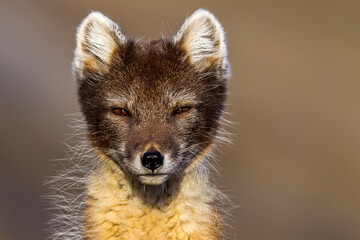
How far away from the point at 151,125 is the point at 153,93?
0.77 feet

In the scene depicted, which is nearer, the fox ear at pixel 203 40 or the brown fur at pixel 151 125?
the brown fur at pixel 151 125

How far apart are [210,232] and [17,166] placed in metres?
5.73

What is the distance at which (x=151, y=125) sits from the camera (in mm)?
5672

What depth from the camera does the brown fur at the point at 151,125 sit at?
5723mm

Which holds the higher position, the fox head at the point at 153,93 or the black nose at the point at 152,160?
the fox head at the point at 153,93

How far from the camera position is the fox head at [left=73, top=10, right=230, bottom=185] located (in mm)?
5637

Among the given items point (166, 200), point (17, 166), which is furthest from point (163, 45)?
point (17, 166)

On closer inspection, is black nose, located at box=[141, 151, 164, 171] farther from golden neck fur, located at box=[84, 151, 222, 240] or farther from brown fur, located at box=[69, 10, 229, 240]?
golden neck fur, located at box=[84, 151, 222, 240]

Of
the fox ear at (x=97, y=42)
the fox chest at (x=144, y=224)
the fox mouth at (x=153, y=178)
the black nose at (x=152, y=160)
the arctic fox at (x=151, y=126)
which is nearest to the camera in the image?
the black nose at (x=152, y=160)

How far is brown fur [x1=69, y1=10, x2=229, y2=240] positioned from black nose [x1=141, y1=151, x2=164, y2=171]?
6cm

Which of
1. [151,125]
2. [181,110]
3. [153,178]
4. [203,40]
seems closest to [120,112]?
[151,125]

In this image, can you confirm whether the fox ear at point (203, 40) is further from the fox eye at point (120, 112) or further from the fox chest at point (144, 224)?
the fox chest at point (144, 224)

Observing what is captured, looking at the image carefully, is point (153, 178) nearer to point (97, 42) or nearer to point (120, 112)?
point (120, 112)

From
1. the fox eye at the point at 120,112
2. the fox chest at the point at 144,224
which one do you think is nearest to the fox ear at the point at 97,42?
the fox eye at the point at 120,112
